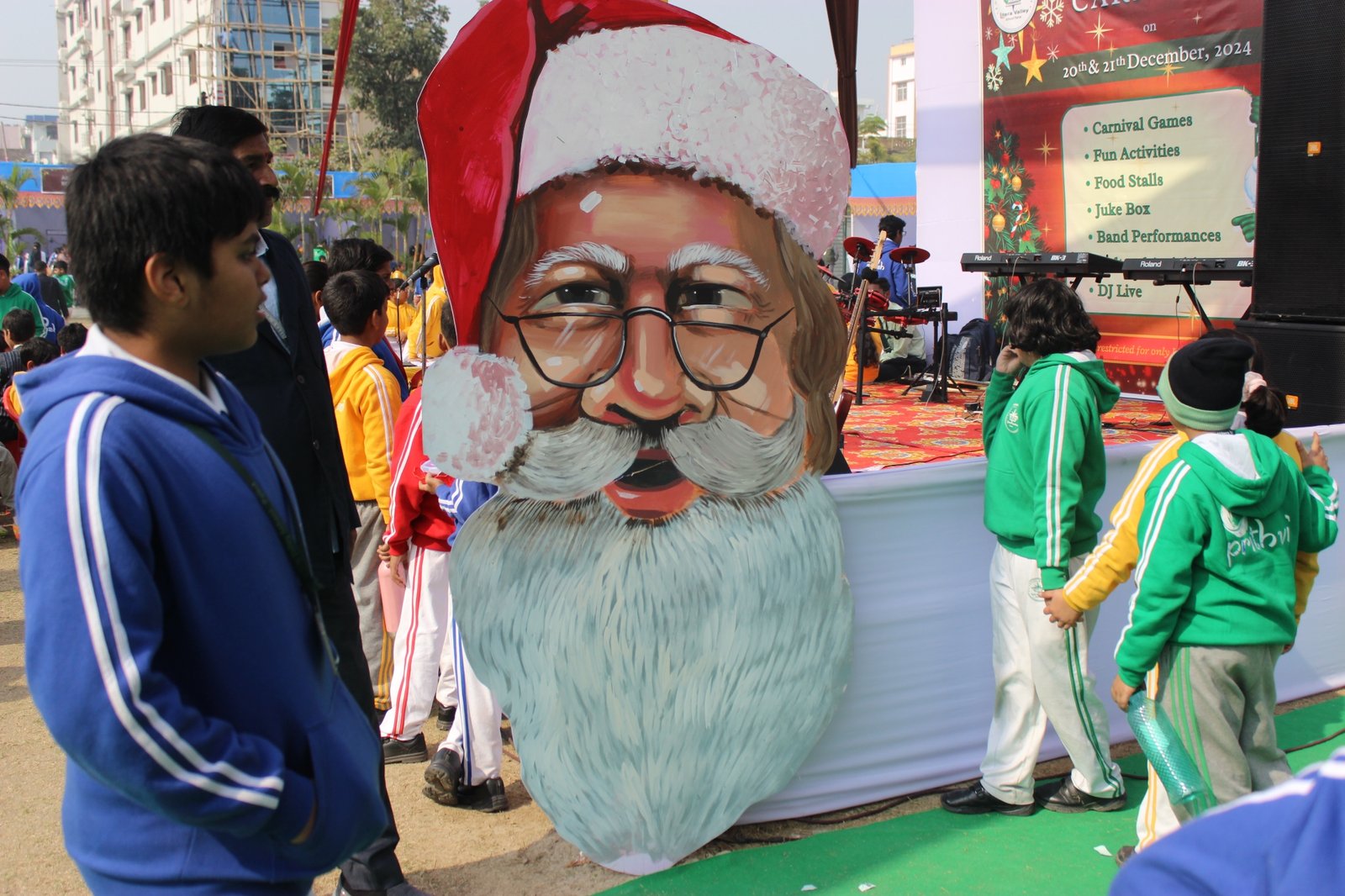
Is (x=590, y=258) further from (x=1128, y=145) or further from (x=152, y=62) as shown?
(x=152, y=62)

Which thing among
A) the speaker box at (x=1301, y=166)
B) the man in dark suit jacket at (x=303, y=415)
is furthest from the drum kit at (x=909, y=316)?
the man in dark suit jacket at (x=303, y=415)

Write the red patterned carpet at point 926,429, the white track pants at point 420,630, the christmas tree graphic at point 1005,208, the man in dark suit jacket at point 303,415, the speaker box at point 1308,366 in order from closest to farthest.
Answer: the man in dark suit jacket at point 303,415 → the white track pants at point 420,630 → the speaker box at point 1308,366 → the red patterned carpet at point 926,429 → the christmas tree graphic at point 1005,208

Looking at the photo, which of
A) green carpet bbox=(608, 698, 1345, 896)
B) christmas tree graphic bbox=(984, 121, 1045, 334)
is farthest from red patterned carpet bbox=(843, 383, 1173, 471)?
green carpet bbox=(608, 698, 1345, 896)

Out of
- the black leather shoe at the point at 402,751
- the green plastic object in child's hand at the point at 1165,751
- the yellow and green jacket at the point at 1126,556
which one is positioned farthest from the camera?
the black leather shoe at the point at 402,751

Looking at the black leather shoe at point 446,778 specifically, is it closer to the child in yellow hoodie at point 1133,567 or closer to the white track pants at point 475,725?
the white track pants at point 475,725

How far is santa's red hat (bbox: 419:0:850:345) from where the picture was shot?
2.99 metres

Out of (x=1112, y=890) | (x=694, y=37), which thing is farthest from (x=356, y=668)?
(x=1112, y=890)

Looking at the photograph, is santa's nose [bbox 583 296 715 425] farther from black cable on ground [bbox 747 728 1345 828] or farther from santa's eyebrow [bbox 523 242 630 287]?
black cable on ground [bbox 747 728 1345 828]

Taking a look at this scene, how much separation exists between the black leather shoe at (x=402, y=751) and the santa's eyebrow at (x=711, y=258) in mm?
1890

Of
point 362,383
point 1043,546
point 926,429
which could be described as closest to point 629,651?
point 1043,546

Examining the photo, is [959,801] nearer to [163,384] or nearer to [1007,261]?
[163,384]

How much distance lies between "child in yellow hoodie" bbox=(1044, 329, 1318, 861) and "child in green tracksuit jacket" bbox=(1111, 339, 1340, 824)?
0.29 ft

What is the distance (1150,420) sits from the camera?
31.8ft

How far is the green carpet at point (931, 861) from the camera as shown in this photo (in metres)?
3.12
